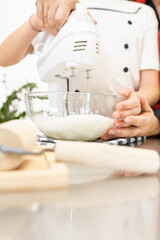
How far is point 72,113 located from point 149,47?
505 mm

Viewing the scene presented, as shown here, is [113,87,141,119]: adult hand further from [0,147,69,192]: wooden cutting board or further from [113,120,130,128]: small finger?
[0,147,69,192]: wooden cutting board

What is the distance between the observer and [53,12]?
2.19ft

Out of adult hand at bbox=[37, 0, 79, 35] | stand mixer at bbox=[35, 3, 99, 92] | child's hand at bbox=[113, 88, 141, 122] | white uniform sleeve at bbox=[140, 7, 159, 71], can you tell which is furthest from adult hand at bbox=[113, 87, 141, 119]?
white uniform sleeve at bbox=[140, 7, 159, 71]

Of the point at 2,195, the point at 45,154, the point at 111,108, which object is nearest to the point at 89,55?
the point at 111,108

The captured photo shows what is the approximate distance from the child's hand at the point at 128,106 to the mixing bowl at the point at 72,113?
0.02 meters

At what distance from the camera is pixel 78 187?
29 centimetres

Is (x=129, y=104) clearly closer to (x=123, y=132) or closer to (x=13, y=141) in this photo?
(x=123, y=132)

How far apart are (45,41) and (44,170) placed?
66cm

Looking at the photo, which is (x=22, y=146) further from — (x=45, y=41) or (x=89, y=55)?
(x=45, y=41)

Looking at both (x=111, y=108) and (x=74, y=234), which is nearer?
(x=74, y=234)

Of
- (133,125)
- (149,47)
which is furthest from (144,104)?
(149,47)

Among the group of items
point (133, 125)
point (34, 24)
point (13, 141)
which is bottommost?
point (133, 125)

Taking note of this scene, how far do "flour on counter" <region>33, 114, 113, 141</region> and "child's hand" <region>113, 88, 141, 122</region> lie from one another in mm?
36

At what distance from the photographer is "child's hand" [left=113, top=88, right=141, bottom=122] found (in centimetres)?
61
